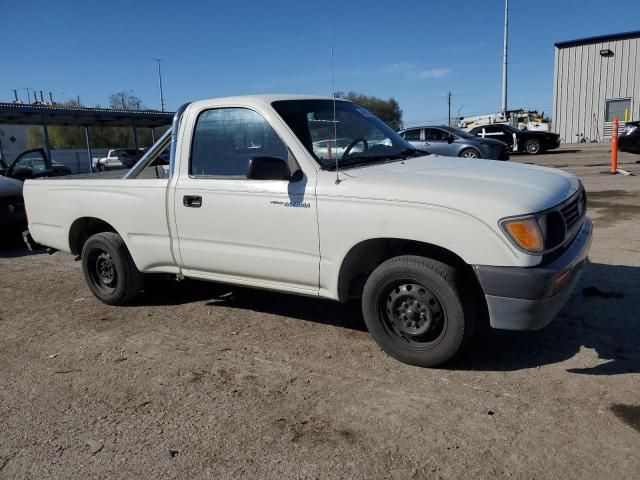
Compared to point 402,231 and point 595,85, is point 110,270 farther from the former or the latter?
point 595,85

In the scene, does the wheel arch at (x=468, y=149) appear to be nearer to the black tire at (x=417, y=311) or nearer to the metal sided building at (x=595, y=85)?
the black tire at (x=417, y=311)

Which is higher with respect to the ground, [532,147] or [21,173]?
[21,173]

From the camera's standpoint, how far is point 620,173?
13.9 meters

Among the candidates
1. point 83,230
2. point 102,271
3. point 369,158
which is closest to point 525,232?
point 369,158

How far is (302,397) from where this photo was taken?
3.31 m

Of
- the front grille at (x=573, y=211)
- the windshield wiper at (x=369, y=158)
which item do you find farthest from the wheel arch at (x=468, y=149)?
the front grille at (x=573, y=211)

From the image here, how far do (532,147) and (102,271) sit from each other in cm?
2241

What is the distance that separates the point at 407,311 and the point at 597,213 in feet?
20.9

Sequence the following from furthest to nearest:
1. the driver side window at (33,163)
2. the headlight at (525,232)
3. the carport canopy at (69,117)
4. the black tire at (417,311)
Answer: the carport canopy at (69,117), the driver side window at (33,163), the black tire at (417,311), the headlight at (525,232)

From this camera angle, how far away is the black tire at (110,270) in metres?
5.00

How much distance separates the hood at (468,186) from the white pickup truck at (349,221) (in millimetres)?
12

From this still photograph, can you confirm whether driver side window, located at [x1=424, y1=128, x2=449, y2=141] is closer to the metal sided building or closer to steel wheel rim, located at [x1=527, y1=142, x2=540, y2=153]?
steel wheel rim, located at [x1=527, y1=142, x2=540, y2=153]

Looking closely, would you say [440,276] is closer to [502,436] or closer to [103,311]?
[502,436]

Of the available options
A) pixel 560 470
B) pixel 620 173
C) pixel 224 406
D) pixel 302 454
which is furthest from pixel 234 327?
pixel 620 173
